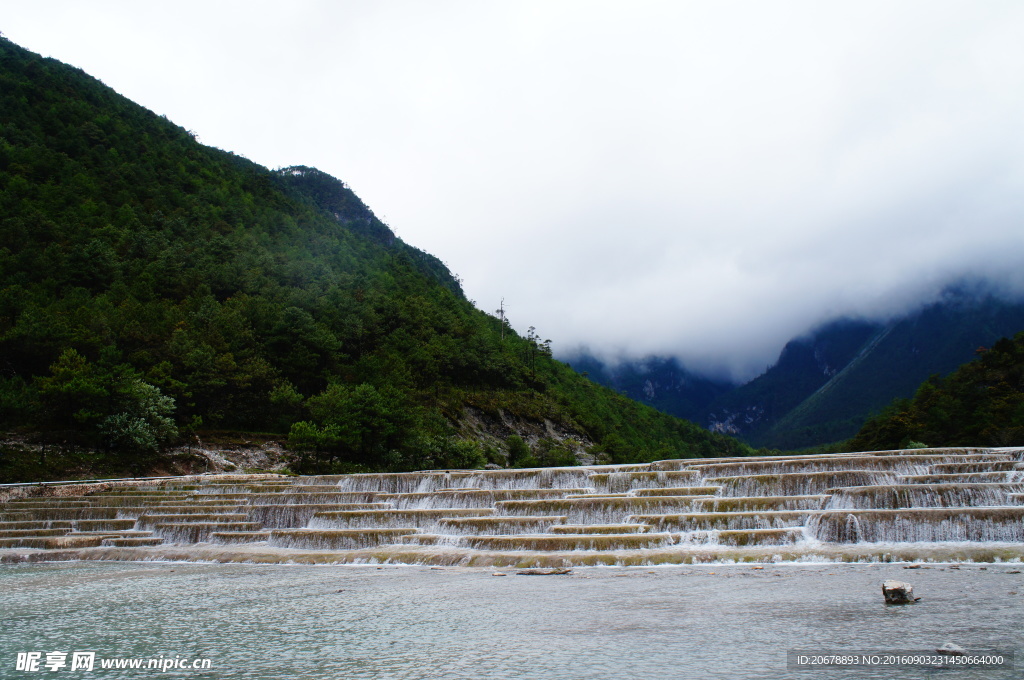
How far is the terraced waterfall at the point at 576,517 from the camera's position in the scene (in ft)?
54.1

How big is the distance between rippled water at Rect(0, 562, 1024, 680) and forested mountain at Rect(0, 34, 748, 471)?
3497 centimetres

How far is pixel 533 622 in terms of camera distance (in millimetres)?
9391

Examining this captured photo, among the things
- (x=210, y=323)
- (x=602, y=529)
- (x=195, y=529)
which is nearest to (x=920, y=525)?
(x=602, y=529)

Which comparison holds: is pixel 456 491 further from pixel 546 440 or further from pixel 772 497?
pixel 546 440

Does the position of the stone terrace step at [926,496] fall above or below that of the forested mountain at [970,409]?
below

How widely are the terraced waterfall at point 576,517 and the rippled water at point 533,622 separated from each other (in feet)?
8.82

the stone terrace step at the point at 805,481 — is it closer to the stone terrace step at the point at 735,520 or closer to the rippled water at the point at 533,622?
the stone terrace step at the point at 735,520

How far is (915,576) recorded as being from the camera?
39.2ft

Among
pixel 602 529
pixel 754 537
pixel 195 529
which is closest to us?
pixel 754 537

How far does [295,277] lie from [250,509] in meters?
65.4

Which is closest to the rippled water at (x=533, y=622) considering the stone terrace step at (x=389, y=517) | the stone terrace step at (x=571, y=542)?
the stone terrace step at (x=571, y=542)

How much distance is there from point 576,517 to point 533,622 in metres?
13.0

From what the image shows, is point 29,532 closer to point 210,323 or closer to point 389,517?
point 389,517

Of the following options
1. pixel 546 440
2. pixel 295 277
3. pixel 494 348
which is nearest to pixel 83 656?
pixel 546 440
